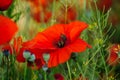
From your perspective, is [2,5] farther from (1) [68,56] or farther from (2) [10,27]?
(1) [68,56]

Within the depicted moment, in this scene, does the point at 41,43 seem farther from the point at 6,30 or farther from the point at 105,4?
the point at 105,4

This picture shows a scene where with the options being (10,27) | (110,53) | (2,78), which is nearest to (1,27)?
(10,27)

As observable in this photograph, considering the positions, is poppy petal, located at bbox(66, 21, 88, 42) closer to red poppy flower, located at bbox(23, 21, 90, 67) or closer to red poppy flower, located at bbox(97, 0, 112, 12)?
red poppy flower, located at bbox(23, 21, 90, 67)

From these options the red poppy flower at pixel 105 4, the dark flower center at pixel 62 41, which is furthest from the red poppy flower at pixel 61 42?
the red poppy flower at pixel 105 4

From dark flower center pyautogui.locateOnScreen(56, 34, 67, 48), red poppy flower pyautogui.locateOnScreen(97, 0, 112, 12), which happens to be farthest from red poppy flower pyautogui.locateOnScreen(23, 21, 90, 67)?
red poppy flower pyautogui.locateOnScreen(97, 0, 112, 12)

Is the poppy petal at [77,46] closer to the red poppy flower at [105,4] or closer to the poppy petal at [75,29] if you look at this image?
the poppy petal at [75,29]
